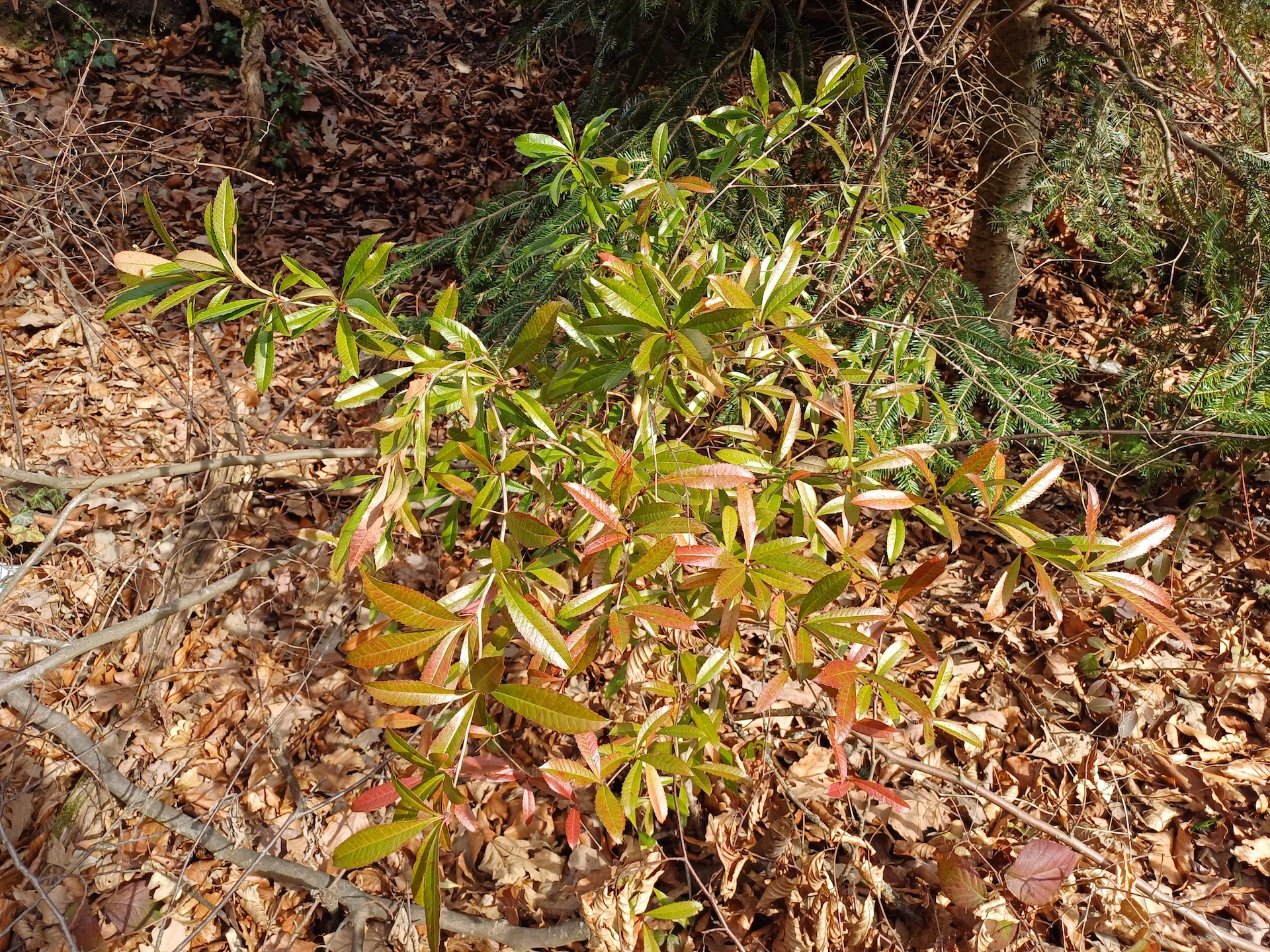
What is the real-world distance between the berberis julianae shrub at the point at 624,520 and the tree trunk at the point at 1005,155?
1037 millimetres

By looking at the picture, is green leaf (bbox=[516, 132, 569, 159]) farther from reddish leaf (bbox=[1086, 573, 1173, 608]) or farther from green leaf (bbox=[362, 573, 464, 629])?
reddish leaf (bbox=[1086, 573, 1173, 608])

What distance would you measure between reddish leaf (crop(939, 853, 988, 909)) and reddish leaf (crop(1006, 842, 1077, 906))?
0.44ft

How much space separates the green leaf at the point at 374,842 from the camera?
876mm

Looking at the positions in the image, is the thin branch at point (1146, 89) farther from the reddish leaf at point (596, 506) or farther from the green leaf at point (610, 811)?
the green leaf at point (610, 811)

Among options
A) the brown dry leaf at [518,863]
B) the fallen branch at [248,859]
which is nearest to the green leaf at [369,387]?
the fallen branch at [248,859]

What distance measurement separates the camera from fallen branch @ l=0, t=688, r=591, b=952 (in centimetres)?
168

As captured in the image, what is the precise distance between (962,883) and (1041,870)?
22 centimetres

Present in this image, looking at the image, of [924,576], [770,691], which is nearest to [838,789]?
[770,691]

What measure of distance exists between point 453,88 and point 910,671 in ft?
13.6

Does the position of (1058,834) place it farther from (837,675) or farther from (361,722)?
(361,722)

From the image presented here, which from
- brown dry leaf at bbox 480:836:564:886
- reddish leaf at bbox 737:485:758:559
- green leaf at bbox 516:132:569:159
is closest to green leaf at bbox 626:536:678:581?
reddish leaf at bbox 737:485:758:559

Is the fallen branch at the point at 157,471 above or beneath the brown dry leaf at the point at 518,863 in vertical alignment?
above

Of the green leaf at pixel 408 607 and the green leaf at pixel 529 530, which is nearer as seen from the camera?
the green leaf at pixel 408 607

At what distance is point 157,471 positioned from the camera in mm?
1761
